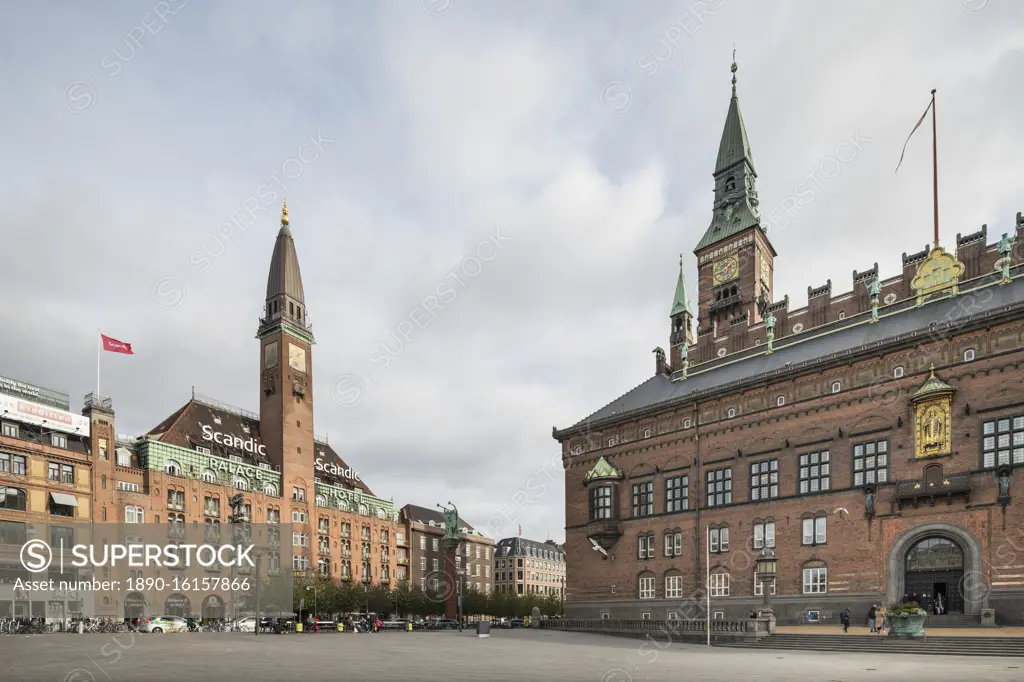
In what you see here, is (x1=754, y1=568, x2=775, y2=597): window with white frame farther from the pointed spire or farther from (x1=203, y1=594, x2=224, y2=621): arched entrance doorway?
(x1=203, y1=594, x2=224, y2=621): arched entrance doorway

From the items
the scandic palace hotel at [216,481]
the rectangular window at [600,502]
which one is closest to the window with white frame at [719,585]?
the rectangular window at [600,502]

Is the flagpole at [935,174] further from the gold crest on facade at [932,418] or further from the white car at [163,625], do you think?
the white car at [163,625]

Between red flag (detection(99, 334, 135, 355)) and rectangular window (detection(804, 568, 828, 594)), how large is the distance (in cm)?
5581

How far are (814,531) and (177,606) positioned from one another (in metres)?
59.4

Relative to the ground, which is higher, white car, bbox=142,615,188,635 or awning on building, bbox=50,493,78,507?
awning on building, bbox=50,493,78,507

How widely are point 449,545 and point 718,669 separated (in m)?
→ 59.4

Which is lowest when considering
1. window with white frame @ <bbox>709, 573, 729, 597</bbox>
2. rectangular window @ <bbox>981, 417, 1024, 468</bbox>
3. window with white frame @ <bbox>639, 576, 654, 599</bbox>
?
window with white frame @ <bbox>639, 576, 654, 599</bbox>

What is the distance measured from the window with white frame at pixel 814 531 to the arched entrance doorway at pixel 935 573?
16.5ft

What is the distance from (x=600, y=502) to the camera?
199 ft

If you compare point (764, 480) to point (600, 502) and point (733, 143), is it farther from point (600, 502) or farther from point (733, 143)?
point (733, 143)

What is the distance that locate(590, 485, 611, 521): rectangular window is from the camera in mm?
60125

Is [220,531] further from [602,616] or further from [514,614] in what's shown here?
[514,614]

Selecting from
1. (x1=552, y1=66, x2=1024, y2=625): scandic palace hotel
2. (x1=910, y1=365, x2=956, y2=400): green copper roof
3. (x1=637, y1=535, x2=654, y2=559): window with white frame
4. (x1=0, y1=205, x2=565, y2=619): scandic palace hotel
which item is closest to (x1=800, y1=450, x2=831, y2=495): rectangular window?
(x1=552, y1=66, x2=1024, y2=625): scandic palace hotel

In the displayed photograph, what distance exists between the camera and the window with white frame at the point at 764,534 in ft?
160
